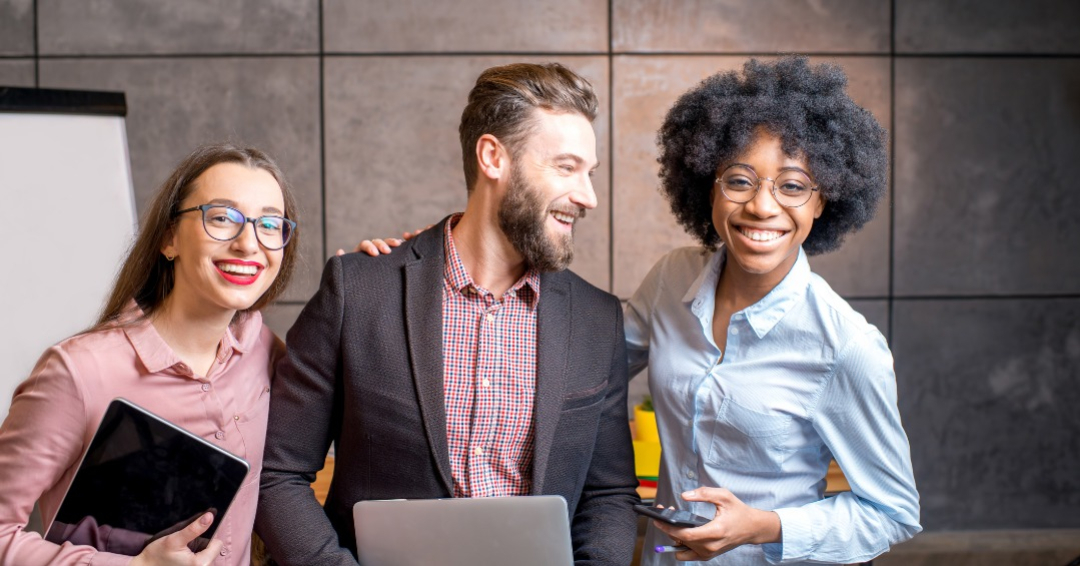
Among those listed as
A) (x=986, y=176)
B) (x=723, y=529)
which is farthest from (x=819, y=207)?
(x=986, y=176)

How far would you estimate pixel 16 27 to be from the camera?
3576 millimetres

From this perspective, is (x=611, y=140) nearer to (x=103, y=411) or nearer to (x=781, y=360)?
(x=781, y=360)

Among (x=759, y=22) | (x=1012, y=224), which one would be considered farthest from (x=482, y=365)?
(x=1012, y=224)

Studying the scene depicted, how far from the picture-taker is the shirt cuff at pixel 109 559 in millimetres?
1338

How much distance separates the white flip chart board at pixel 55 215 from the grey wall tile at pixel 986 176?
3.03 m

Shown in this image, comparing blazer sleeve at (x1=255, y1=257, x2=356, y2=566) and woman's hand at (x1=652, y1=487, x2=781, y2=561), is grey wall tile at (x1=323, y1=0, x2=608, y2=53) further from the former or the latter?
woman's hand at (x1=652, y1=487, x2=781, y2=561)

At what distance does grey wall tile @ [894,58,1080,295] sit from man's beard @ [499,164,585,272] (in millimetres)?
2499

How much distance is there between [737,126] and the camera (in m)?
1.74

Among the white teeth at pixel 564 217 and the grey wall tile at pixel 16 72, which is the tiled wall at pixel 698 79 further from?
the white teeth at pixel 564 217

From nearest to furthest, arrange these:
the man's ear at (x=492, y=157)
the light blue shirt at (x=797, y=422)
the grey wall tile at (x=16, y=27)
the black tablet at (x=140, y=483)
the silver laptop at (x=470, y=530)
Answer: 1. the black tablet at (x=140, y=483)
2. the silver laptop at (x=470, y=530)
3. the light blue shirt at (x=797, y=422)
4. the man's ear at (x=492, y=157)
5. the grey wall tile at (x=16, y=27)

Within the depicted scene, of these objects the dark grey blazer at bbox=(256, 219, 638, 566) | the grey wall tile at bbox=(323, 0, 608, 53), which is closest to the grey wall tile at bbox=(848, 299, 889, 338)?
the grey wall tile at bbox=(323, 0, 608, 53)

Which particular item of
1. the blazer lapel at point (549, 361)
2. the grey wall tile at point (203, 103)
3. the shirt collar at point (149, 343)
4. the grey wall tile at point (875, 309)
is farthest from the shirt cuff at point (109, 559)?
the grey wall tile at point (875, 309)

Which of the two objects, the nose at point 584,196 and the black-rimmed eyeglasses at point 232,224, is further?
the nose at point 584,196

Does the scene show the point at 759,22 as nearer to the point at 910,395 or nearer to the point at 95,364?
the point at 910,395
